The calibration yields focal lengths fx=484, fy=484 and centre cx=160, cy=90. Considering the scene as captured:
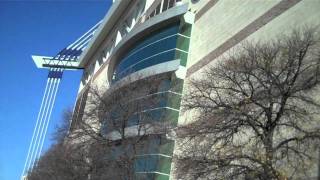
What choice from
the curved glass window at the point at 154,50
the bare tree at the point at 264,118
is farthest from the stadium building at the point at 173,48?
the bare tree at the point at 264,118

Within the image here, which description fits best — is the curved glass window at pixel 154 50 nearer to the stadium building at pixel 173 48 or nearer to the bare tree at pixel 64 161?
the stadium building at pixel 173 48

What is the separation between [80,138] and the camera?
2853 centimetres

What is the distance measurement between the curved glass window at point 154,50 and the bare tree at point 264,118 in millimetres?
14836

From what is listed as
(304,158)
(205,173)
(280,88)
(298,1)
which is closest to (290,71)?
(280,88)

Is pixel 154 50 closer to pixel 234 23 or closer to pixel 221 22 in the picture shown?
pixel 221 22

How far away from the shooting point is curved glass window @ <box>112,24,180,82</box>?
33656mm

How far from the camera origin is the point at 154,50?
3522cm

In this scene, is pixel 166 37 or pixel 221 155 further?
pixel 166 37

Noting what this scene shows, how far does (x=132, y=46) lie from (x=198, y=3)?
7.74 m

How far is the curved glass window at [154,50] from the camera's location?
33.7 m

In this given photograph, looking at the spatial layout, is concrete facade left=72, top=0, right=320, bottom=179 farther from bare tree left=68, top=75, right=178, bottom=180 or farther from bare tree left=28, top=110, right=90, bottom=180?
bare tree left=28, top=110, right=90, bottom=180

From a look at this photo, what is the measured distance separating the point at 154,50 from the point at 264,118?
18.3 m

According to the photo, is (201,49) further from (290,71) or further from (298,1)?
(290,71)

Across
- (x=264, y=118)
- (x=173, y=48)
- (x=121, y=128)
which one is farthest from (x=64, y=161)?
(x=264, y=118)
